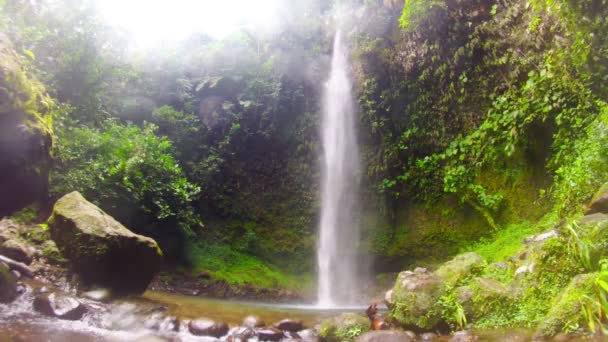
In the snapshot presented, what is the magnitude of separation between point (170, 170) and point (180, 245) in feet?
5.81

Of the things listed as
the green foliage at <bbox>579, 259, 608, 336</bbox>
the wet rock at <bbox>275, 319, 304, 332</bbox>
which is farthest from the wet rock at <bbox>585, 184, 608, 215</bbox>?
the wet rock at <bbox>275, 319, 304, 332</bbox>

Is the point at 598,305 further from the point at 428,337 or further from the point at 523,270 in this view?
the point at 428,337

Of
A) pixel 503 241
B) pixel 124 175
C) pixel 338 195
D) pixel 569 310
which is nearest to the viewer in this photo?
pixel 569 310

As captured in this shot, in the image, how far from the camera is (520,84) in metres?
7.53

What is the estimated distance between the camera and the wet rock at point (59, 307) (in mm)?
4168

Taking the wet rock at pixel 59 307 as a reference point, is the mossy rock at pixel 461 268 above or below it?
above

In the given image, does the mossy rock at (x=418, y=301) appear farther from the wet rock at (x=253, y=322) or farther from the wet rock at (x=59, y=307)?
the wet rock at (x=59, y=307)

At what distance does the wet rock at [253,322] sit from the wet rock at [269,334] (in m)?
0.21

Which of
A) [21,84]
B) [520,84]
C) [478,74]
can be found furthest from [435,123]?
[21,84]

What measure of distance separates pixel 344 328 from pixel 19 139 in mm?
4026

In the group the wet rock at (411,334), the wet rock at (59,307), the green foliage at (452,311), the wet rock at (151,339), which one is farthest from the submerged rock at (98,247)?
the green foliage at (452,311)

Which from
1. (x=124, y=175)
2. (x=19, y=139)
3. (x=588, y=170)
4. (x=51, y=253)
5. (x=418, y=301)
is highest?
(x=124, y=175)

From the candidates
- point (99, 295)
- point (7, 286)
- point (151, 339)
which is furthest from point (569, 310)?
point (7, 286)

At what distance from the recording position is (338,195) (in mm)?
9789
